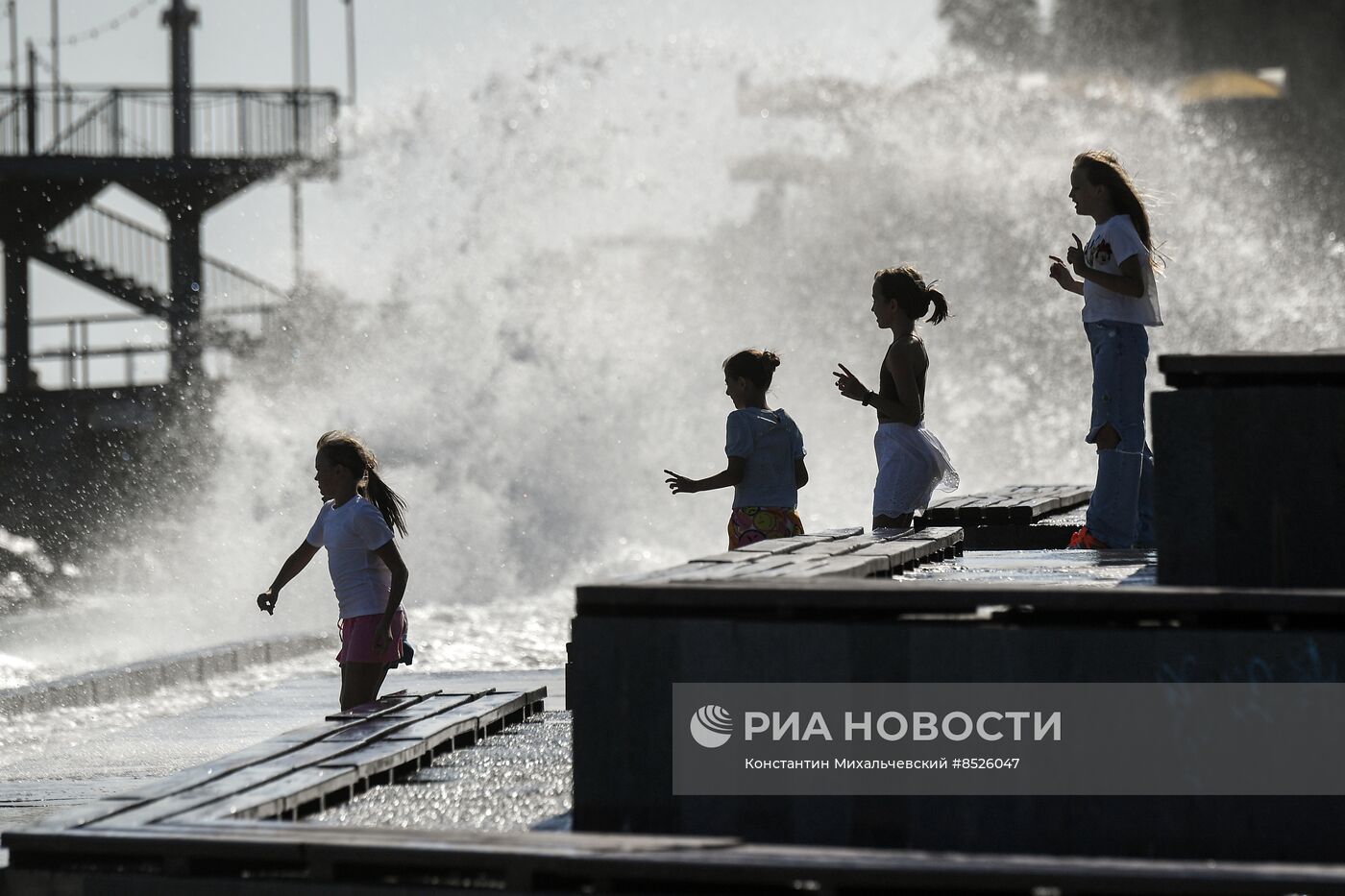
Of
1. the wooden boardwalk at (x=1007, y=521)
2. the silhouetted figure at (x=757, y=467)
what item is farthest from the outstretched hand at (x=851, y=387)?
the wooden boardwalk at (x=1007, y=521)

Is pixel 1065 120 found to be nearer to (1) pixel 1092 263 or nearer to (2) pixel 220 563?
(2) pixel 220 563

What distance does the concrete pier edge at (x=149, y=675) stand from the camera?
29.3ft

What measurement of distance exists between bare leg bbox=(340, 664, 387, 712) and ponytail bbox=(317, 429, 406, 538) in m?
0.48

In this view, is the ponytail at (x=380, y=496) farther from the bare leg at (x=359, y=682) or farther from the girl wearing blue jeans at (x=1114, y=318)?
the girl wearing blue jeans at (x=1114, y=318)

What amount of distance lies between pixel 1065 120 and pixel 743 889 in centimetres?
2790

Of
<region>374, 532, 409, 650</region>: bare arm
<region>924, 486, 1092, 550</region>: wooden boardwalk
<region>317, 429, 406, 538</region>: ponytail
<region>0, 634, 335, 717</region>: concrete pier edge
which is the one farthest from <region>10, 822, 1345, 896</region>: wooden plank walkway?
<region>0, 634, 335, 717</region>: concrete pier edge

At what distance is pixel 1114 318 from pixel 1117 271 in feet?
0.60

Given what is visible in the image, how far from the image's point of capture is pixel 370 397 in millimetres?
24062

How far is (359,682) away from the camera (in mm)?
6285

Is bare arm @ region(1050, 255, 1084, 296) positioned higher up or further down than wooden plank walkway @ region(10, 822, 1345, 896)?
higher up

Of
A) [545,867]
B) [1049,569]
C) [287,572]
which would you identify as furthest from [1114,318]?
[545,867]

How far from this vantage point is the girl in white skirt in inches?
279

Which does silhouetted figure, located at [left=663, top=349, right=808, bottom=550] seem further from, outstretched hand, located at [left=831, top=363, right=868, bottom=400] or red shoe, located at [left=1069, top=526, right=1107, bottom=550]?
red shoe, located at [left=1069, top=526, right=1107, bottom=550]

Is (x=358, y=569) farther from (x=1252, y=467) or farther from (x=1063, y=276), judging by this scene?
(x=1252, y=467)
